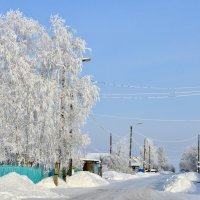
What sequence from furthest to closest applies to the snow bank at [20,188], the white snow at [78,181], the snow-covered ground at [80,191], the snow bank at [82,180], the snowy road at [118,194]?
the snow bank at [82,180] < the white snow at [78,181] < the snowy road at [118,194] < the snow-covered ground at [80,191] < the snow bank at [20,188]

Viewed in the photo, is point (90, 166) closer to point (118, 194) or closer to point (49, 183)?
point (49, 183)

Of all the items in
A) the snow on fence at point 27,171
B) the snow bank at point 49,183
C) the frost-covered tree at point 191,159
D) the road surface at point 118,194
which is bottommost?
the road surface at point 118,194

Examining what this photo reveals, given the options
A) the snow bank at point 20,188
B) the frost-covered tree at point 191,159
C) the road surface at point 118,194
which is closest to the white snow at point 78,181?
the road surface at point 118,194

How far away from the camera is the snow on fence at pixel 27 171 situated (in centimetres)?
3494

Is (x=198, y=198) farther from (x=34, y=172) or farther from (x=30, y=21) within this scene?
(x=30, y=21)

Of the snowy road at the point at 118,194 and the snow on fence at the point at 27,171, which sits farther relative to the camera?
the snow on fence at the point at 27,171

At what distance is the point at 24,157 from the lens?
131 feet

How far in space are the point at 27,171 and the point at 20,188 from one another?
8.56 metres

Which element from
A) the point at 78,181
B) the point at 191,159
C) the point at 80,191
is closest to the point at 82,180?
the point at 78,181

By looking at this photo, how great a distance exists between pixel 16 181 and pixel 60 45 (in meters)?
13.9

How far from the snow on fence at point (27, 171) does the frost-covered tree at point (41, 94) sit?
38.8 inches

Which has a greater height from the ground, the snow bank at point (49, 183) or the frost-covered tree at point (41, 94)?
the frost-covered tree at point (41, 94)

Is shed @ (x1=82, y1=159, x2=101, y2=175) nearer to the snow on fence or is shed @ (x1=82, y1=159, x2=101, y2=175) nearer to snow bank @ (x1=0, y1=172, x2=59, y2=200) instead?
the snow on fence

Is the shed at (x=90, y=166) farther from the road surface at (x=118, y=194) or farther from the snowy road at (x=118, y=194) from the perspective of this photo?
the snowy road at (x=118, y=194)
